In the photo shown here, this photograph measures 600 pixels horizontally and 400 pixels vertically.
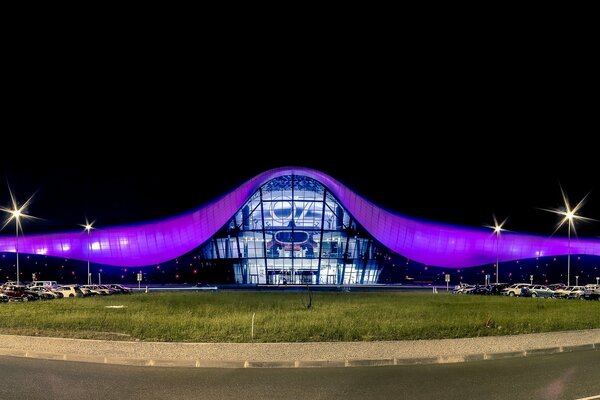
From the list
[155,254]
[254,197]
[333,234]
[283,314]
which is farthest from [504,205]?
[283,314]

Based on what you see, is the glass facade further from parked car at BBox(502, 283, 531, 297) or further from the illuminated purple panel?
parked car at BBox(502, 283, 531, 297)

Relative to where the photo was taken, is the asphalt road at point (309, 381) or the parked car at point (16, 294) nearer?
the asphalt road at point (309, 381)

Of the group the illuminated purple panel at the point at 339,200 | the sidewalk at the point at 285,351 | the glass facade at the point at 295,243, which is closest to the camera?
the sidewalk at the point at 285,351

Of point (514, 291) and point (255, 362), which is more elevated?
point (255, 362)

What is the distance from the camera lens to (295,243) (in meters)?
76.7

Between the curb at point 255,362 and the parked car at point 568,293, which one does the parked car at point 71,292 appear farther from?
the parked car at point 568,293

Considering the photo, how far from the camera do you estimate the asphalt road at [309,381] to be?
871 centimetres

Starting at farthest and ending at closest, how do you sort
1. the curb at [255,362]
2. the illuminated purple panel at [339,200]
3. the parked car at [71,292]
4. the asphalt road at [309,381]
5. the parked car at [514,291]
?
the illuminated purple panel at [339,200] → the parked car at [514,291] → the parked car at [71,292] → the curb at [255,362] → the asphalt road at [309,381]

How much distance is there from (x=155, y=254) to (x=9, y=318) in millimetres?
58220

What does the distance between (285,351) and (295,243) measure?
210 ft

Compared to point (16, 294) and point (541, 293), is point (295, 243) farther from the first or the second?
point (16, 294)

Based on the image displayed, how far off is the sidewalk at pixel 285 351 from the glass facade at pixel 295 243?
205ft

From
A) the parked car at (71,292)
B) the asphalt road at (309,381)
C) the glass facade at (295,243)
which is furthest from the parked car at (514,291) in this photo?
the asphalt road at (309,381)

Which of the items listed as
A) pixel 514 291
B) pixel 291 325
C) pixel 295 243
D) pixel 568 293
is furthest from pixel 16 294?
pixel 295 243
